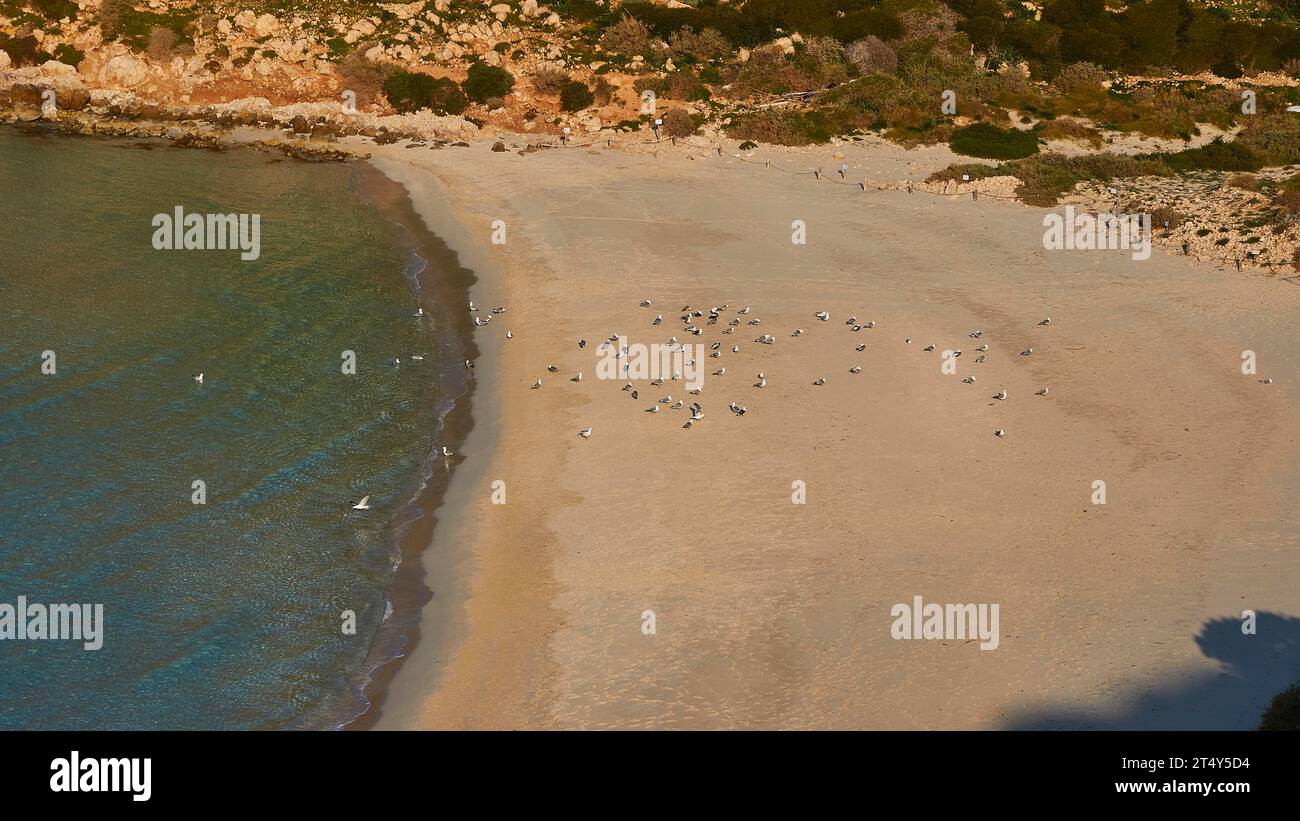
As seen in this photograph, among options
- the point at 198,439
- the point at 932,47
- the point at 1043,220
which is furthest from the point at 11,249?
the point at 932,47

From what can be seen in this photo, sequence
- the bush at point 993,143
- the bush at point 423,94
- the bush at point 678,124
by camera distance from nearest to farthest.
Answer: the bush at point 993,143
the bush at point 678,124
the bush at point 423,94

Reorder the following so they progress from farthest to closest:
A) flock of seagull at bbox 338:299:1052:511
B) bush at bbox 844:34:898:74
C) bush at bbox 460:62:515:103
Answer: bush at bbox 844:34:898:74, bush at bbox 460:62:515:103, flock of seagull at bbox 338:299:1052:511

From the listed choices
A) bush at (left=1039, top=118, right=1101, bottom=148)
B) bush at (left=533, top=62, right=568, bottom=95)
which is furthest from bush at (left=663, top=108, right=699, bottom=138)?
bush at (left=1039, top=118, right=1101, bottom=148)

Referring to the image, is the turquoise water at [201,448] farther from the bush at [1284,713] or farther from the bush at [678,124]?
the bush at [1284,713]

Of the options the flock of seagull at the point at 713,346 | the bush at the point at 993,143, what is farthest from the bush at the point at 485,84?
the flock of seagull at the point at 713,346

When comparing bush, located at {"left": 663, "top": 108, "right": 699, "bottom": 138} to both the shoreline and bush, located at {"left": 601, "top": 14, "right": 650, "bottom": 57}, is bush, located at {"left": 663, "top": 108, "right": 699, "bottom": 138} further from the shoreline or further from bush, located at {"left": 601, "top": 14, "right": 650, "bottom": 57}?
the shoreline
